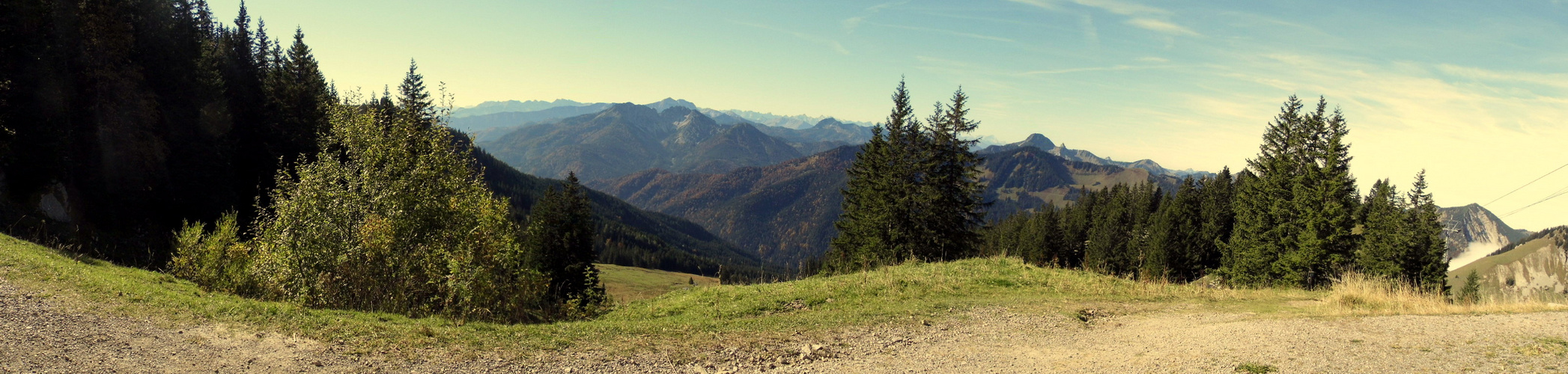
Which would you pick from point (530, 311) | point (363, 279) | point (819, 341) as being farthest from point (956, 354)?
point (363, 279)

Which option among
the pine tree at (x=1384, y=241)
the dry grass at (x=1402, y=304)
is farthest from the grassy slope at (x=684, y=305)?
the pine tree at (x=1384, y=241)

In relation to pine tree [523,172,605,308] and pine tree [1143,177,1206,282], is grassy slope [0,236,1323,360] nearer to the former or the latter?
pine tree [523,172,605,308]

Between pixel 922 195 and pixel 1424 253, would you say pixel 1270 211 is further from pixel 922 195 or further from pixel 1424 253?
pixel 922 195

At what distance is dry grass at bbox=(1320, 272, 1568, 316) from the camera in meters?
11.5

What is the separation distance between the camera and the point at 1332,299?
13570 millimetres

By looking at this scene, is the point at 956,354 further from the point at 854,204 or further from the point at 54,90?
the point at 54,90

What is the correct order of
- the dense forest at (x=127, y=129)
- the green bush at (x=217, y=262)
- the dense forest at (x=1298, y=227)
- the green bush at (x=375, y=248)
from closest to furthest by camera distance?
the green bush at (x=375, y=248) < the green bush at (x=217, y=262) < the dense forest at (x=127, y=129) < the dense forest at (x=1298, y=227)

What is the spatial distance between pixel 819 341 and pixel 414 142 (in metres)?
16.3

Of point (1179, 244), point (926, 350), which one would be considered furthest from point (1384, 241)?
point (926, 350)

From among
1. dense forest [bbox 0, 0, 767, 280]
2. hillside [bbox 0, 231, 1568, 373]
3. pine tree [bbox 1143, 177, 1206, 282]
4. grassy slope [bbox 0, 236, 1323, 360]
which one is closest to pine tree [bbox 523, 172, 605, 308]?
dense forest [bbox 0, 0, 767, 280]

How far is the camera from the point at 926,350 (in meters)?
10.4

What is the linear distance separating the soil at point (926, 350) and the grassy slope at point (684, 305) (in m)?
0.52

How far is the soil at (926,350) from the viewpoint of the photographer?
8.18m

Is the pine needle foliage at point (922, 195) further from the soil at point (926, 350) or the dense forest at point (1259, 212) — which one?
the soil at point (926, 350)
